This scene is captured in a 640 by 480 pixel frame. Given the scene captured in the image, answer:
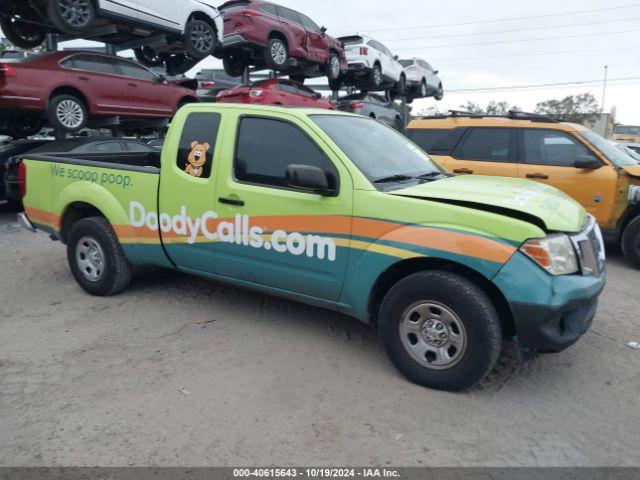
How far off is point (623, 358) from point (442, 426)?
177 cm

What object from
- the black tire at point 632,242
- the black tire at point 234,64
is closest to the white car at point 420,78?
the black tire at point 234,64

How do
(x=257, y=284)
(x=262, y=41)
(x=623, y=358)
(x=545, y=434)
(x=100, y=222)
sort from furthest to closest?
(x=262, y=41) < (x=100, y=222) < (x=257, y=284) < (x=623, y=358) < (x=545, y=434)

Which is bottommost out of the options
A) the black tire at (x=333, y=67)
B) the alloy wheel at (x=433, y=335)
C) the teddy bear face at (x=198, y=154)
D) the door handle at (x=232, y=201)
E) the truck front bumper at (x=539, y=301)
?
the alloy wheel at (x=433, y=335)

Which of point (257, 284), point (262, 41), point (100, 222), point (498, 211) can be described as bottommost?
point (257, 284)

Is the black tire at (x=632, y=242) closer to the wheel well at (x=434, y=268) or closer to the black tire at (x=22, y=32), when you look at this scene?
the wheel well at (x=434, y=268)

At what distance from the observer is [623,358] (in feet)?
12.2

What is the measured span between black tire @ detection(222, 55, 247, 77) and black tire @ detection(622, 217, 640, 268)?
1123cm

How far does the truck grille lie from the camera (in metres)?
3.09

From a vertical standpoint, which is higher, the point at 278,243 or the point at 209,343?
the point at 278,243

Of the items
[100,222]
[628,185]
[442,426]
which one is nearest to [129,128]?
[100,222]

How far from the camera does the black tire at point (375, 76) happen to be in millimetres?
17844

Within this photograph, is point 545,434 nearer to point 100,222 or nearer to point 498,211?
point 498,211

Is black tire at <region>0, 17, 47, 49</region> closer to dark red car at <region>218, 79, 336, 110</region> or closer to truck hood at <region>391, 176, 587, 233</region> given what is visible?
dark red car at <region>218, 79, 336, 110</region>

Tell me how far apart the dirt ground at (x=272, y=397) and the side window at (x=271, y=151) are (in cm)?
129
